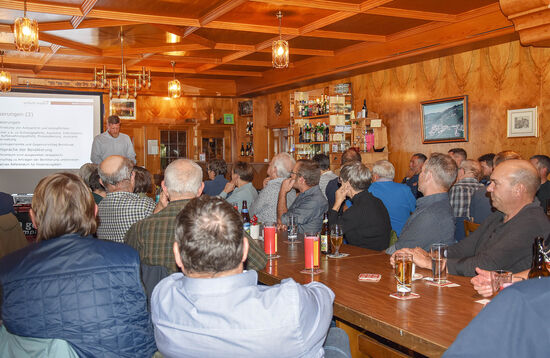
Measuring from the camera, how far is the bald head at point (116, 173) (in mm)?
3939

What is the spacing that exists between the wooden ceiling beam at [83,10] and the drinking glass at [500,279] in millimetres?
5351

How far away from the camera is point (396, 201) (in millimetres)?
4867

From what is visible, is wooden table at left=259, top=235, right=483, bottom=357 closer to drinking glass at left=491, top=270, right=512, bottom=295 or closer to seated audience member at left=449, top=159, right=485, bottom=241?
A: drinking glass at left=491, top=270, right=512, bottom=295

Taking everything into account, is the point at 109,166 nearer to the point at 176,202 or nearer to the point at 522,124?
the point at 176,202

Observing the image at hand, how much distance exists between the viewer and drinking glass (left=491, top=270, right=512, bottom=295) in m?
2.03

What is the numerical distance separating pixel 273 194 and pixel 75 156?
400cm

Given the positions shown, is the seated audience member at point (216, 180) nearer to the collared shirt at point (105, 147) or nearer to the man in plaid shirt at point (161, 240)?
the collared shirt at point (105, 147)

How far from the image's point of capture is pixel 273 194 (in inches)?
201

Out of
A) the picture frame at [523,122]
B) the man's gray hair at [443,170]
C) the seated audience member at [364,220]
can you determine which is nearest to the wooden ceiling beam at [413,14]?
the picture frame at [523,122]

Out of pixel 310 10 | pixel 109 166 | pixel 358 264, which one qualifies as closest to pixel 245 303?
pixel 358 264

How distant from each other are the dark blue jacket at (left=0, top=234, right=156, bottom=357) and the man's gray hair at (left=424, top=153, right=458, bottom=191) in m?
2.07

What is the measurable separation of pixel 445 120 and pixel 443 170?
193 inches

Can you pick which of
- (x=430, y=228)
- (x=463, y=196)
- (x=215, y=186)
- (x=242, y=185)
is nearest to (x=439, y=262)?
(x=430, y=228)

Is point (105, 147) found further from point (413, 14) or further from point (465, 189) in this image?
point (465, 189)
